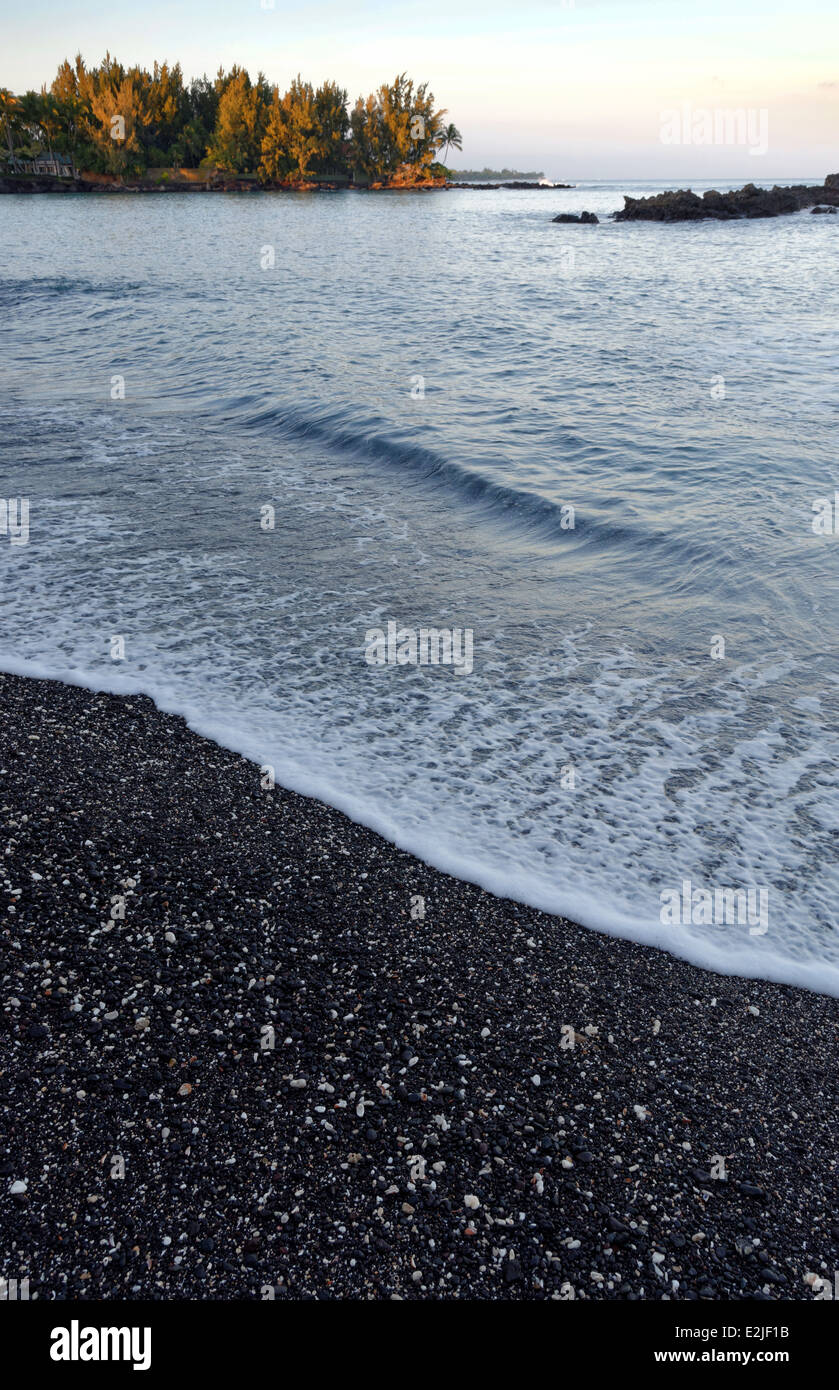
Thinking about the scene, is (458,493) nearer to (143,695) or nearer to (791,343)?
(143,695)

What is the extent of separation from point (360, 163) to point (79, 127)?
5038cm

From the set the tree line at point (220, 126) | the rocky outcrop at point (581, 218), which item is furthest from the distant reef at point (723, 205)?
the tree line at point (220, 126)

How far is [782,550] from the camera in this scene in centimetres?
1010

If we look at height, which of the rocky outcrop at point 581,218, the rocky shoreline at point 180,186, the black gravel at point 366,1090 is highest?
the rocky shoreline at point 180,186

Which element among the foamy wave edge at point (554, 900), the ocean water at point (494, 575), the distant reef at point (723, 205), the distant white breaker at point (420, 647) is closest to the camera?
the foamy wave edge at point (554, 900)

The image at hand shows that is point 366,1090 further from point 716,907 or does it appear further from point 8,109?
point 8,109

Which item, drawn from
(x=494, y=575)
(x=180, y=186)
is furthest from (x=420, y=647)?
(x=180, y=186)

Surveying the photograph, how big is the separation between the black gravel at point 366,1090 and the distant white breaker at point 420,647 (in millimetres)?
2810

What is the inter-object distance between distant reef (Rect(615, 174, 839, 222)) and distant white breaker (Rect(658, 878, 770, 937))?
81614 mm

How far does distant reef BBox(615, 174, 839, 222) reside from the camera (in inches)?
2741

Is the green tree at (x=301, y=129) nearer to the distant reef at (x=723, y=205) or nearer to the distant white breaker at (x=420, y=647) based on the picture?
the distant reef at (x=723, y=205)

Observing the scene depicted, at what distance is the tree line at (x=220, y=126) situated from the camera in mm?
113188

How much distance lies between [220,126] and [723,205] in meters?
94.3

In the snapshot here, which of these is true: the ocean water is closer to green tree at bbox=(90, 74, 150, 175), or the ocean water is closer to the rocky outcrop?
the rocky outcrop
